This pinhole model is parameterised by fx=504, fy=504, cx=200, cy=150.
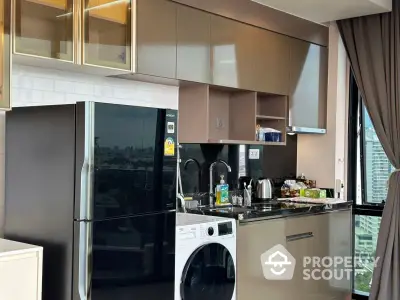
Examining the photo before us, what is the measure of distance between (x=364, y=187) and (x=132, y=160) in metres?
2.99

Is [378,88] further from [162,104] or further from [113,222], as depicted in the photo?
[113,222]

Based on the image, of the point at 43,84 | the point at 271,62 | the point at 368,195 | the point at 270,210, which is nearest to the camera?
the point at 43,84

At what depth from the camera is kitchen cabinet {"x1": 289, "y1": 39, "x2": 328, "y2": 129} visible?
14.5 ft

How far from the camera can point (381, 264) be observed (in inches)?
169

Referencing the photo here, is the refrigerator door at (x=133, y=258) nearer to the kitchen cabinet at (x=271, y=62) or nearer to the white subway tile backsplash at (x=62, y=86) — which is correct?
the white subway tile backsplash at (x=62, y=86)

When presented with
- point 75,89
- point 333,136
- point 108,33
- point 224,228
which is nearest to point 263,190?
point 333,136

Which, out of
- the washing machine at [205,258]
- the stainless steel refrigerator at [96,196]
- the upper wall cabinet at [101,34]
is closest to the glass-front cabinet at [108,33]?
the upper wall cabinet at [101,34]

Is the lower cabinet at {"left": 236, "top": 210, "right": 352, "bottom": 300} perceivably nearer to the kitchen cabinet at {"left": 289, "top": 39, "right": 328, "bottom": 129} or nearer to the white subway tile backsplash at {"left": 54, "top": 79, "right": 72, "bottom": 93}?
the kitchen cabinet at {"left": 289, "top": 39, "right": 328, "bottom": 129}

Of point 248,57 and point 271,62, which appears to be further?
point 271,62

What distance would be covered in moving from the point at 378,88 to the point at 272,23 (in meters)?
1.11

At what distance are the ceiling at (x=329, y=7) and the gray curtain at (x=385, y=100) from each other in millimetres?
174

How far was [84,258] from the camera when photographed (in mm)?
2480

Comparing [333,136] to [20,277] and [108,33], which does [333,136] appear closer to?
[108,33]

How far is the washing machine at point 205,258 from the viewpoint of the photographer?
3.03m
